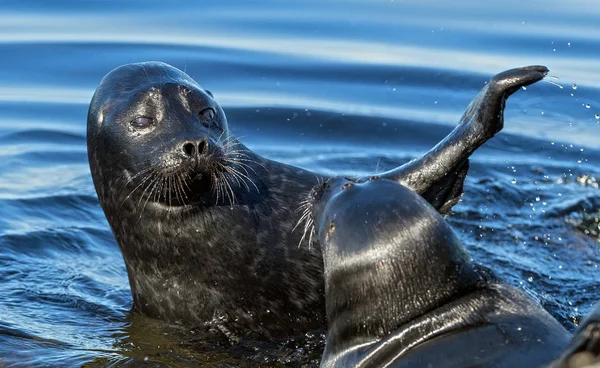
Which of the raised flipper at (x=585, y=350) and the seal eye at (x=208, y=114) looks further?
the seal eye at (x=208, y=114)

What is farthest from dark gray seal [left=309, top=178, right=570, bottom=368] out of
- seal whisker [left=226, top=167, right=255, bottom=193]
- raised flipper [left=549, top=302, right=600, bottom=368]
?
seal whisker [left=226, top=167, right=255, bottom=193]

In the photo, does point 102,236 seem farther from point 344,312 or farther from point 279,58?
point 279,58

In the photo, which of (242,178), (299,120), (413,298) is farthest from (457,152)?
(299,120)

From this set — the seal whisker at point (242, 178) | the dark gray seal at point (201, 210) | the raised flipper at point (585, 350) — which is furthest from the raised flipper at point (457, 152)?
the raised flipper at point (585, 350)

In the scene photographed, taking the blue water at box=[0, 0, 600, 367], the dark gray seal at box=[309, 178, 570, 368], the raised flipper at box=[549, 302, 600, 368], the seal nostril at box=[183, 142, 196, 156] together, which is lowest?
the blue water at box=[0, 0, 600, 367]

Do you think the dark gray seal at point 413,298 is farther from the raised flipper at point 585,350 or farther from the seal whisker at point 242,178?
the seal whisker at point 242,178

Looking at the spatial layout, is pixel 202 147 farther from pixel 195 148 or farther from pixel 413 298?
pixel 413 298

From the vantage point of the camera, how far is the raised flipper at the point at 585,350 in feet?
11.1

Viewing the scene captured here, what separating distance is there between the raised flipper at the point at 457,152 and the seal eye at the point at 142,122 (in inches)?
52.3

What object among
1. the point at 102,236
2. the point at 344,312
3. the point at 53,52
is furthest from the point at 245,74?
the point at 344,312

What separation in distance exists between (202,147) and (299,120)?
5.40 m

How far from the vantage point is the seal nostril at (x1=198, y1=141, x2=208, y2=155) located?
6309 millimetres

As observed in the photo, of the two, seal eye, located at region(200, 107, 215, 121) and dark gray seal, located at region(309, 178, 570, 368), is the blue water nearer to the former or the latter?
seal eye, located at region(200, 107, 215, 121)

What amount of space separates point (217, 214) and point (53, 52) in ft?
26.1
